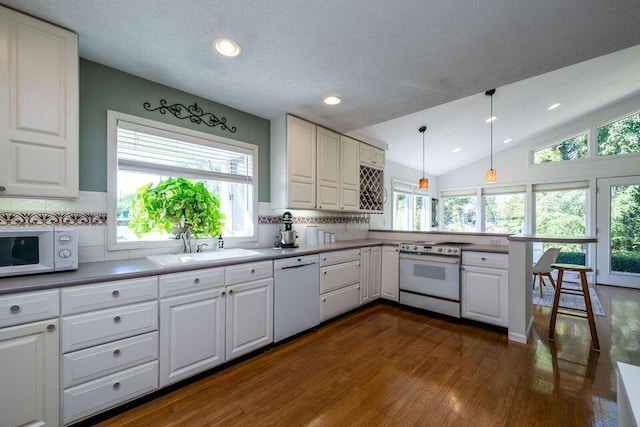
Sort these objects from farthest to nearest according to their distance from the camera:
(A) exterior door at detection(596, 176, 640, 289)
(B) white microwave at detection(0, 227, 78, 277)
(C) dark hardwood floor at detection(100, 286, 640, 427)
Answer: (A) exterior door at detection(596, 176, 640, 289) → (C) dark hardwood floor at detection(100, 286, 640, 427) → (B) white microwave at detection(0, 227, 78, 277)

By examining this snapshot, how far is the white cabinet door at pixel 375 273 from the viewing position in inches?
143

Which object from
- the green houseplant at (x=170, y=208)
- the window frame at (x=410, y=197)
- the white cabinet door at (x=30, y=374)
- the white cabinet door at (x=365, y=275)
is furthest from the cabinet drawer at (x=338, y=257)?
the window frame at (x=410, y=197)

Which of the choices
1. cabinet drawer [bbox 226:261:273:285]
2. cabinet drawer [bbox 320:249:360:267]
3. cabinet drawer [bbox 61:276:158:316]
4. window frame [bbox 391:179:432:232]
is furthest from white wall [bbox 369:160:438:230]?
cabinet drawer [bbox 61:276:158:316]

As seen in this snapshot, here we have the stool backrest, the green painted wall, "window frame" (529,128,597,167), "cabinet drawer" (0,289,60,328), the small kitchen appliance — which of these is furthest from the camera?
"window frame" (529,128,597,167)

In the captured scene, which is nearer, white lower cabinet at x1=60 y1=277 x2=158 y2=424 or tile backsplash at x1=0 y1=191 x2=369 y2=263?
white lower cabinet at x1=60 y1=277 x2=158 y2=424

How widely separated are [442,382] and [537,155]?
6262 mm

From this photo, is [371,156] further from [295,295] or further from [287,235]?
[295,295]

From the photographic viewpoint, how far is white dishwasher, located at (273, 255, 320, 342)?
2.47 metres

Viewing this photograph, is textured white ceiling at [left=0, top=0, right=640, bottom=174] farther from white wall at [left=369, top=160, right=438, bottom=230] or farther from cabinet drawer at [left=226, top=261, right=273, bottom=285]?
white wall at [left=369, top=160, right=438, bottom=230]

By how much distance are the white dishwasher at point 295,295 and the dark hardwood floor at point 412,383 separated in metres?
0.16

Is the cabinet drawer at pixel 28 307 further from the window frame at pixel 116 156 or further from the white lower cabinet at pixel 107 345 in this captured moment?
the window frame at pixel 116 156

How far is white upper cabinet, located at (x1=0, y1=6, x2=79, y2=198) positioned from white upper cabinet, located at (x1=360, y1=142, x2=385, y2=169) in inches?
127

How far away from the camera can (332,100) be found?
2.62 m

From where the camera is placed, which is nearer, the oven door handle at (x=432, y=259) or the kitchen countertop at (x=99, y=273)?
the kitchen countertop at (x=99, y=273)
